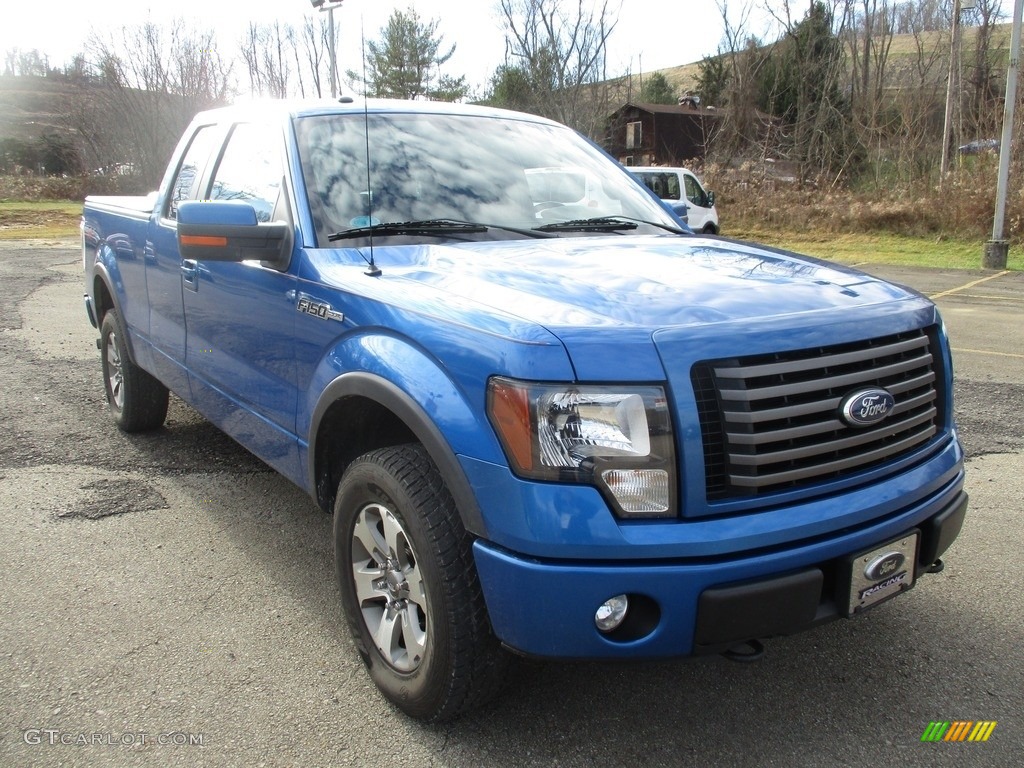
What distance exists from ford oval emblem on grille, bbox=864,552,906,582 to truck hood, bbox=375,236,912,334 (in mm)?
696

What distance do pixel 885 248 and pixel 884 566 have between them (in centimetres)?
1978

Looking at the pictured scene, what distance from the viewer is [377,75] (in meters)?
48.6

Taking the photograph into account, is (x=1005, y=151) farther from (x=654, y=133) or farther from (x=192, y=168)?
(x=654, y=133)

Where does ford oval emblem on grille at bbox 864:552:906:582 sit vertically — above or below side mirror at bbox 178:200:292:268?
below

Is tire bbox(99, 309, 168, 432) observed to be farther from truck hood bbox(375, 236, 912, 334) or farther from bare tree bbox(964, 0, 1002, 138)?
bare tree bbox(964, 0, 1002, 138)

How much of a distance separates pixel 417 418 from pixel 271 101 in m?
2.35

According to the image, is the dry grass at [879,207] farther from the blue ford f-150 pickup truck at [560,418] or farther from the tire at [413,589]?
the tire at [413,589]

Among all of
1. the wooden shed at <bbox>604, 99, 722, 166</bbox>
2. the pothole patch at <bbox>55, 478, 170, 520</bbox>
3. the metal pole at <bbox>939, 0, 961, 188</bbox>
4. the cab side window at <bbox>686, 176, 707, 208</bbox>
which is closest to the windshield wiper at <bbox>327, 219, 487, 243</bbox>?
the pothole patch at <bbox>55, 478, 170, 520</bbox>

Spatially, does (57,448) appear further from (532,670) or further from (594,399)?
(594,399)

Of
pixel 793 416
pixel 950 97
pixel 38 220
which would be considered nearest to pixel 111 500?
pixel 793 416

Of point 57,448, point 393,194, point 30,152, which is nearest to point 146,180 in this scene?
point 30,152

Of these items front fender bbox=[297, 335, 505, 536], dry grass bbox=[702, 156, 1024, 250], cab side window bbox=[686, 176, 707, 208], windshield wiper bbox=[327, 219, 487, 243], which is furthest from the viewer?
dry grass bbox=[702, 156, 1024, 250]

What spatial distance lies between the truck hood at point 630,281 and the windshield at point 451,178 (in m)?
0.28

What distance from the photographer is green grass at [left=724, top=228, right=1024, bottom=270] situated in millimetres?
17531
